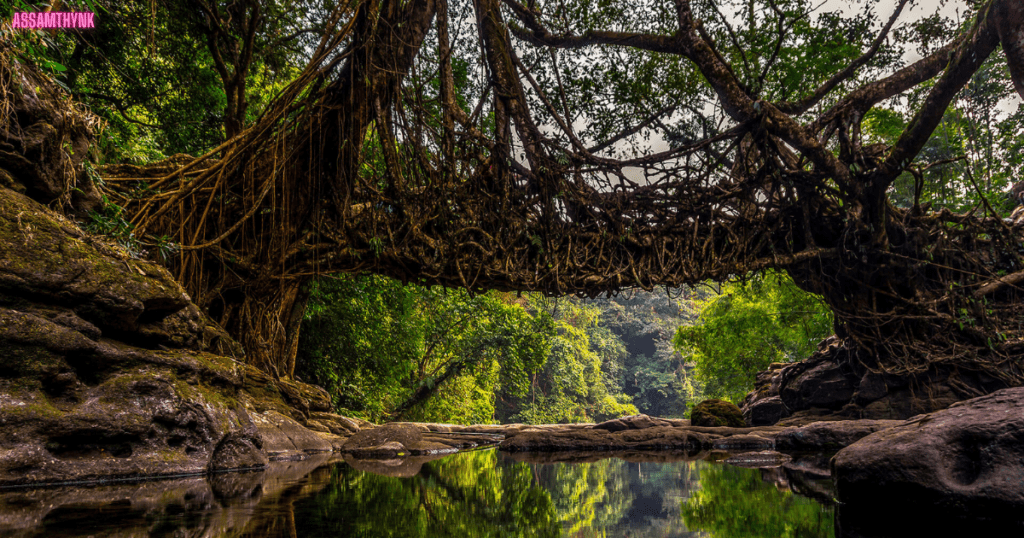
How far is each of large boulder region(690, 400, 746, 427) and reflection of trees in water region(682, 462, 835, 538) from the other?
226 inches

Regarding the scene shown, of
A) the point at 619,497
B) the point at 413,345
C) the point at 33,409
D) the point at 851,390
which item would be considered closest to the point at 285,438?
the point at 33,409

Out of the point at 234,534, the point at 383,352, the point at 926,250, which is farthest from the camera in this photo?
the point at 383,352

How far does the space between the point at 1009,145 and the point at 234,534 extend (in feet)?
40.4

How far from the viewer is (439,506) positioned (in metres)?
2.03

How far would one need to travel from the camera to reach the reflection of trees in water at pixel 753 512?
1.55 metres

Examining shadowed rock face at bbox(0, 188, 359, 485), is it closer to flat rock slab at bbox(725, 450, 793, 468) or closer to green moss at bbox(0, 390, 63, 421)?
green moss at bbox(0, 390, 63, 421)

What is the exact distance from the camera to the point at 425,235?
17.2 feet

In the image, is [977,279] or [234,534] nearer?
[234,534]

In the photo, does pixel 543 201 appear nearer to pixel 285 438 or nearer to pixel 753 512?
pixel 285 438

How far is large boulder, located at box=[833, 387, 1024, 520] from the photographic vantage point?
67.8 inches

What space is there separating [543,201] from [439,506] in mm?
3891

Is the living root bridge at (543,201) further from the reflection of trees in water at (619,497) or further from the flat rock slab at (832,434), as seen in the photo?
the reflection of trees in water at (619,497)

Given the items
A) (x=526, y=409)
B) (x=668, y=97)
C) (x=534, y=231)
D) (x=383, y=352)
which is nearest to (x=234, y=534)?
(x=534, y=231)

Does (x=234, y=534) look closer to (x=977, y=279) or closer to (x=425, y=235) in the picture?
(x=425, y=235)
